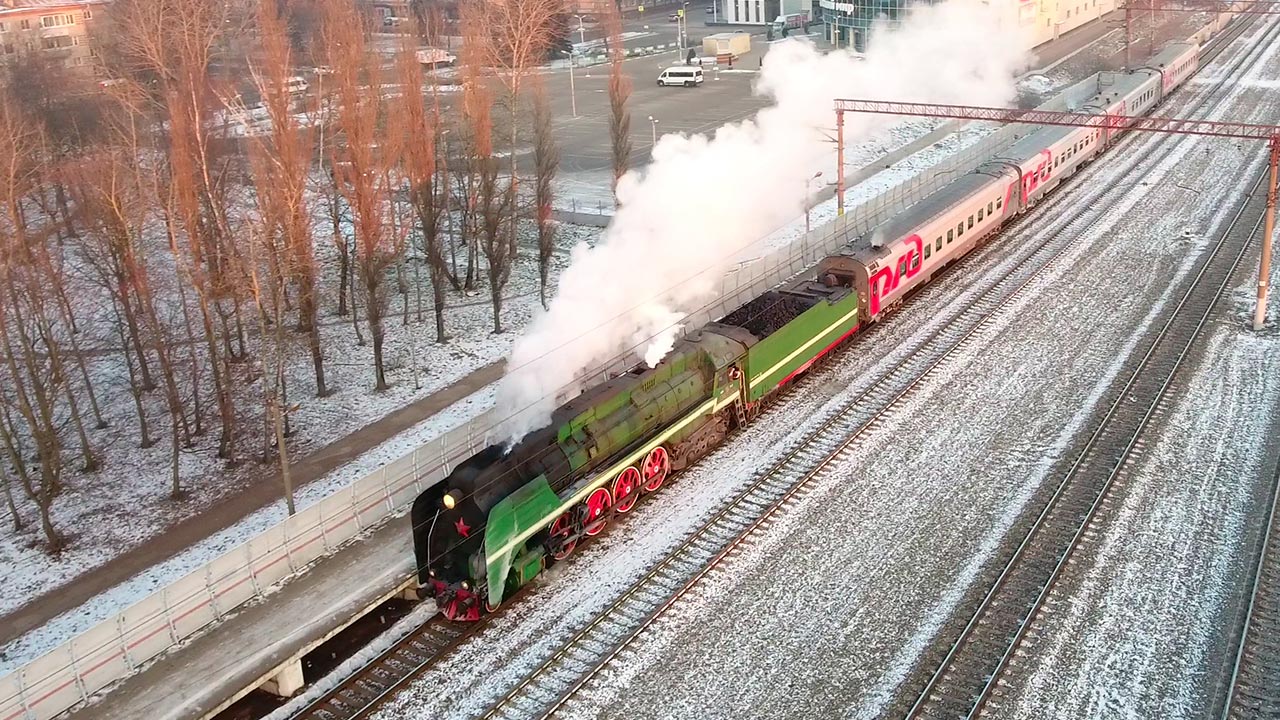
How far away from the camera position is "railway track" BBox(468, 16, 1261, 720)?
57.9 ft

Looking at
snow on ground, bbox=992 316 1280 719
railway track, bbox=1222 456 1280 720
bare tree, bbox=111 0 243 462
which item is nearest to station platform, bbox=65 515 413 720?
bare tree, bbox=111 0 243 462

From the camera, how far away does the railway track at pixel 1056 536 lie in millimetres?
16984

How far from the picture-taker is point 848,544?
69.8 ft

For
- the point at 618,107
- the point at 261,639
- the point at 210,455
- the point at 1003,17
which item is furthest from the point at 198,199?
the point at 1003,17

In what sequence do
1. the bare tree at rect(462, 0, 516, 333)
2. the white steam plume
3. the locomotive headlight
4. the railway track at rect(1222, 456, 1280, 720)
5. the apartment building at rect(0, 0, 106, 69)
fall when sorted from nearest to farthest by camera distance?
1. the railway track at rect(1222, 456, 1280, 720)
2. the locomotive headlight
3. the white steam plume
4. the bare tree at rect(462, 0, 516, 333)
5. the apartment building at rect(0, 0, 106, 69)

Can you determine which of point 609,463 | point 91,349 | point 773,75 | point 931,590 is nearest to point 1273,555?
point 931,590

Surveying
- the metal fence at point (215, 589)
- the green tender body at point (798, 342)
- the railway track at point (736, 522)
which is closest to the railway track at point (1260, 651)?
the railway track at point (736, 522)

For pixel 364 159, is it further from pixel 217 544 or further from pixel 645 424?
pixel 645 424

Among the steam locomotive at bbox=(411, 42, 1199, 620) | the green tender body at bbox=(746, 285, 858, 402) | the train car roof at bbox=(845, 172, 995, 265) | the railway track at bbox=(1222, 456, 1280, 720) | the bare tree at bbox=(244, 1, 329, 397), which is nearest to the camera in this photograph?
the railway track at bbox=(1222, 456, 1280, 720)

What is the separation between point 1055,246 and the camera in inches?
1548

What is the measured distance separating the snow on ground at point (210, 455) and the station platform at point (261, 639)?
441cm

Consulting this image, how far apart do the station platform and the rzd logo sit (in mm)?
16581

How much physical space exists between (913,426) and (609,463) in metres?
9.22

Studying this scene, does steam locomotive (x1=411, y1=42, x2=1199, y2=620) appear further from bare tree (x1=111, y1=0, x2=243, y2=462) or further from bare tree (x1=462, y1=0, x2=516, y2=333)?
bare tree (x1=111, y1=0, x2=243, y2=462)
